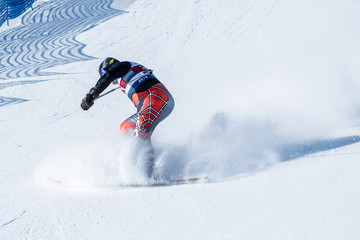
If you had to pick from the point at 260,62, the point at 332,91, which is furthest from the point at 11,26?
the point at 332,91

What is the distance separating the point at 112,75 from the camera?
161 inches

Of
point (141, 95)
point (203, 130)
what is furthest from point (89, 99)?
point (203, 130)

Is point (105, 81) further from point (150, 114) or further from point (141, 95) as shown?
point (150, 114)

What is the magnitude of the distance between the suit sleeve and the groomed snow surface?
0.71m

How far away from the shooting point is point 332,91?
597 centimetres

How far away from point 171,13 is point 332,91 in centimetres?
751

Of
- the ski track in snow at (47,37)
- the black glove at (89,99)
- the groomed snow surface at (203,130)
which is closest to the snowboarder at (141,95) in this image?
the black glove at (89,99)

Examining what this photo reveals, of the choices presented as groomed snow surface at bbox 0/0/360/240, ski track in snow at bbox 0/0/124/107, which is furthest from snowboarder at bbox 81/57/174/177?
ski track in snow at bbox 0/0/124/107

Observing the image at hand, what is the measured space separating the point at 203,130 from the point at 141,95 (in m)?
1.38

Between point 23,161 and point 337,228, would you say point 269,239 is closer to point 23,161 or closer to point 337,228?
point 337,228

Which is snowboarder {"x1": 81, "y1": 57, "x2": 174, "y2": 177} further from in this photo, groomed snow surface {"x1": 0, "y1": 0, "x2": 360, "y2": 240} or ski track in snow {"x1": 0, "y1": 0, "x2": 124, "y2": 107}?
ski track in snow {"x1": 0, "y1": 0, "x2": 124, "y2": 107}

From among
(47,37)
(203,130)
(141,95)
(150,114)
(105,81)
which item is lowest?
(47,37)

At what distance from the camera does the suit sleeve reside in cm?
403

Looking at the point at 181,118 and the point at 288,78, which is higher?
the point at 288,78
